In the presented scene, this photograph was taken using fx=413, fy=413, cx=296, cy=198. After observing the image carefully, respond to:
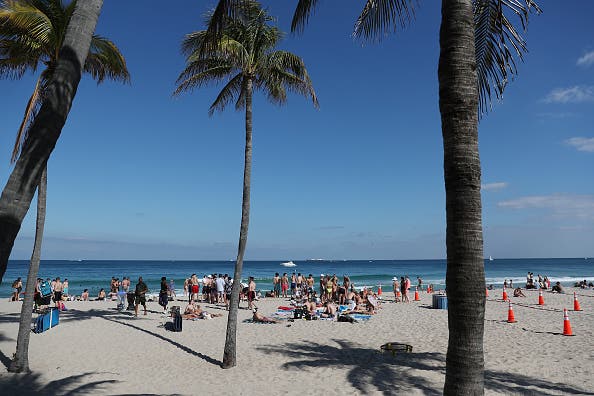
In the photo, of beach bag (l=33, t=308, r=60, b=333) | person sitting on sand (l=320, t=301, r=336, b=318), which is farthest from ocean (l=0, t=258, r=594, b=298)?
person sitting on sand (l=320, t=301, r=336, b=318)

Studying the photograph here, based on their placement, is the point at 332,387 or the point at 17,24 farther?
the point at 332,387

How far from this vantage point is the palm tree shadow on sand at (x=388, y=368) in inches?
324

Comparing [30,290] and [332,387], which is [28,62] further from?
[332,387]

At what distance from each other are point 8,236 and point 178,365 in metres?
8.28

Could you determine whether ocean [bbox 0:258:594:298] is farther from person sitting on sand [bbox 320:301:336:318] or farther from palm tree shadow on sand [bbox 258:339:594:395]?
palm tree shadow on sand [bbox 258:339:594:395]

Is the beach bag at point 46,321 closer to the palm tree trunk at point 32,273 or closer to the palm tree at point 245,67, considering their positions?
the palm tree trunk at point 32,273

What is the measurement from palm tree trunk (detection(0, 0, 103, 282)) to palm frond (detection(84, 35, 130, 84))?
6824 millimetres

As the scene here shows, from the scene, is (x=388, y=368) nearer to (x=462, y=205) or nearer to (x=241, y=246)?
(x=241, y=246)

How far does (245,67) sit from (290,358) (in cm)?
774

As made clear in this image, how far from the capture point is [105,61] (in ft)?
34.8

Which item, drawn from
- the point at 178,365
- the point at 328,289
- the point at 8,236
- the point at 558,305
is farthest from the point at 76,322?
the point at 558,305

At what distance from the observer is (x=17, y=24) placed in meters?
7.71

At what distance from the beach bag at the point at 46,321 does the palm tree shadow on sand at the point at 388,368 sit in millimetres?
8145

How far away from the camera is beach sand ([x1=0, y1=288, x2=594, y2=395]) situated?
8.55m
